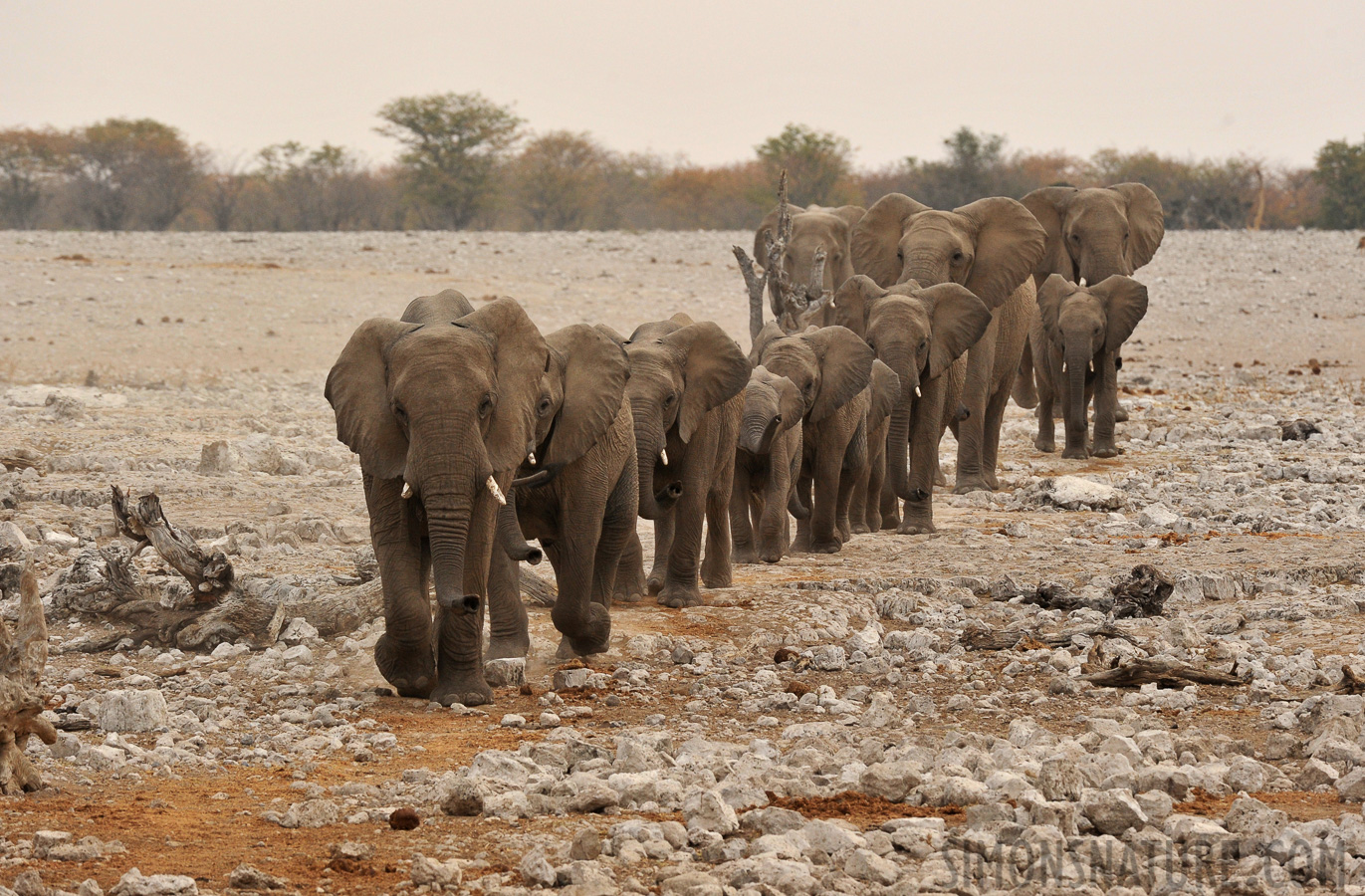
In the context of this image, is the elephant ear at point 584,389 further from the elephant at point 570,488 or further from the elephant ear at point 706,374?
the elephant ear at point 706,374

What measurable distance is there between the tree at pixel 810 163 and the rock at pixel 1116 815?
47697 millimetres

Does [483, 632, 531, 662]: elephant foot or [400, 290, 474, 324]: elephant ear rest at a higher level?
[400, 290, 474, 324]: elephant ear

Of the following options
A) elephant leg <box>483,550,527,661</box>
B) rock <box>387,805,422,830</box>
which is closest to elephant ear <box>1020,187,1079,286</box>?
elephant leg <box>483,550,527,661</box>

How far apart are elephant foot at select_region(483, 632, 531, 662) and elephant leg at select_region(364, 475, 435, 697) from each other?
0.81 meters

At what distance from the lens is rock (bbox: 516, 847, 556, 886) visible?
177 inches

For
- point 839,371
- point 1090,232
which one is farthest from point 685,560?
point 1090,232

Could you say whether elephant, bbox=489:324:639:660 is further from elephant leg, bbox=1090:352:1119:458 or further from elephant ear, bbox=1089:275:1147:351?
elephant ear, bbox=1089:275:1147:351

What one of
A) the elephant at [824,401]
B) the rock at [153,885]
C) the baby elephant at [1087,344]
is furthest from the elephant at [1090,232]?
the rock at [153,885]

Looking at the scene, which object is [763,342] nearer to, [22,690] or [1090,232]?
[22,690]

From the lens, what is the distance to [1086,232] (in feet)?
61.2

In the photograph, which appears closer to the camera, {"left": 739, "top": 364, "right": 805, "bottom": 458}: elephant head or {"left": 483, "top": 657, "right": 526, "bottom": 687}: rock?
{"left": 483, "top": 657, "right": 526, "bottom": 687}: rock

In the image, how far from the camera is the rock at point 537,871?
448cm

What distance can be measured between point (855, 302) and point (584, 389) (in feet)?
20.6

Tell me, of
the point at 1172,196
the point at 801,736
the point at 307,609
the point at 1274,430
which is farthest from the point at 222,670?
the point at 1172,196
